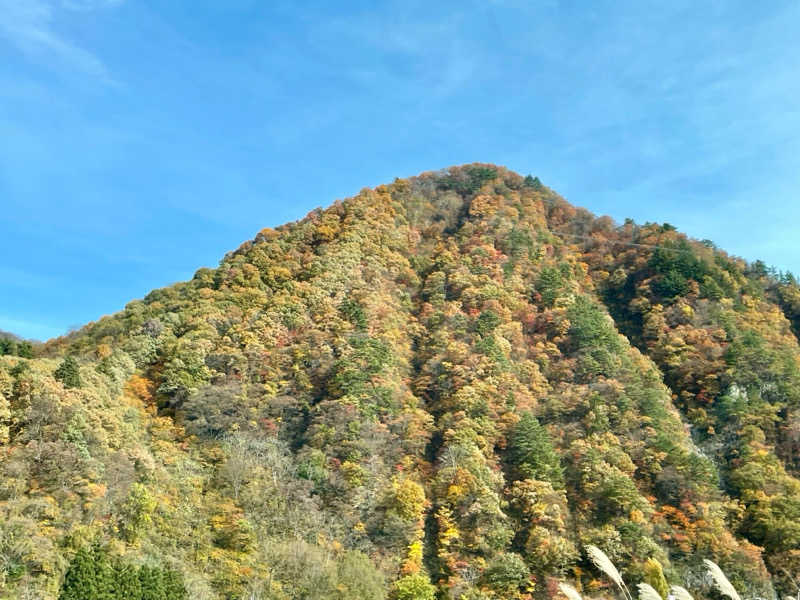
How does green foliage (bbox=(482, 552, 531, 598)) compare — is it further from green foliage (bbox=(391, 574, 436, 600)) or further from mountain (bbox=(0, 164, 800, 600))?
green foliage (bbox=(391, 574, 436, 600))

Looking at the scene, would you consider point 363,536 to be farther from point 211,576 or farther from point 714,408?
point 714,408

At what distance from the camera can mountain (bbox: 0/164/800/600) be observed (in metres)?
32.0

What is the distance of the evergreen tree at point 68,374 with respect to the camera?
118ft

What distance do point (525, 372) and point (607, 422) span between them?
884cm

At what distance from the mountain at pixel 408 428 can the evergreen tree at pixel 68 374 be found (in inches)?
9.6

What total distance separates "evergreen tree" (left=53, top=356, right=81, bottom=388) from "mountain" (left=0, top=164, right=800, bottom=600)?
9.6 inches

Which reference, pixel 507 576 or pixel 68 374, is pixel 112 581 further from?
pixel 507 576

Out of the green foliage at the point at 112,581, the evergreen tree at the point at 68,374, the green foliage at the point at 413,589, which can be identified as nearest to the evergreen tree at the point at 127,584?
the green foliage at the point at 112,581

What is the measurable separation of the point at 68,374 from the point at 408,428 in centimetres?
2266

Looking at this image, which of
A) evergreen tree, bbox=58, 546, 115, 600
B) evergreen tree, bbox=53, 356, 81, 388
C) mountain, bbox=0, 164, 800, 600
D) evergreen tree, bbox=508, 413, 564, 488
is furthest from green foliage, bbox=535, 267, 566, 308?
evergreen tree, bbox=58, 546, 115, 600

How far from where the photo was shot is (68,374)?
A: 36406 mm

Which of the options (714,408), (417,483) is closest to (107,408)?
(417,483)

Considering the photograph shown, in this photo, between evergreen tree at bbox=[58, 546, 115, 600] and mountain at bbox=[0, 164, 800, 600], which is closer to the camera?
evergreen tree at bbox=[58, 546, 115, 600]

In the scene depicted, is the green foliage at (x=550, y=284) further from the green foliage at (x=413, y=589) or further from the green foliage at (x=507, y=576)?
Answer: the green foliage at (x=413, y=589)
